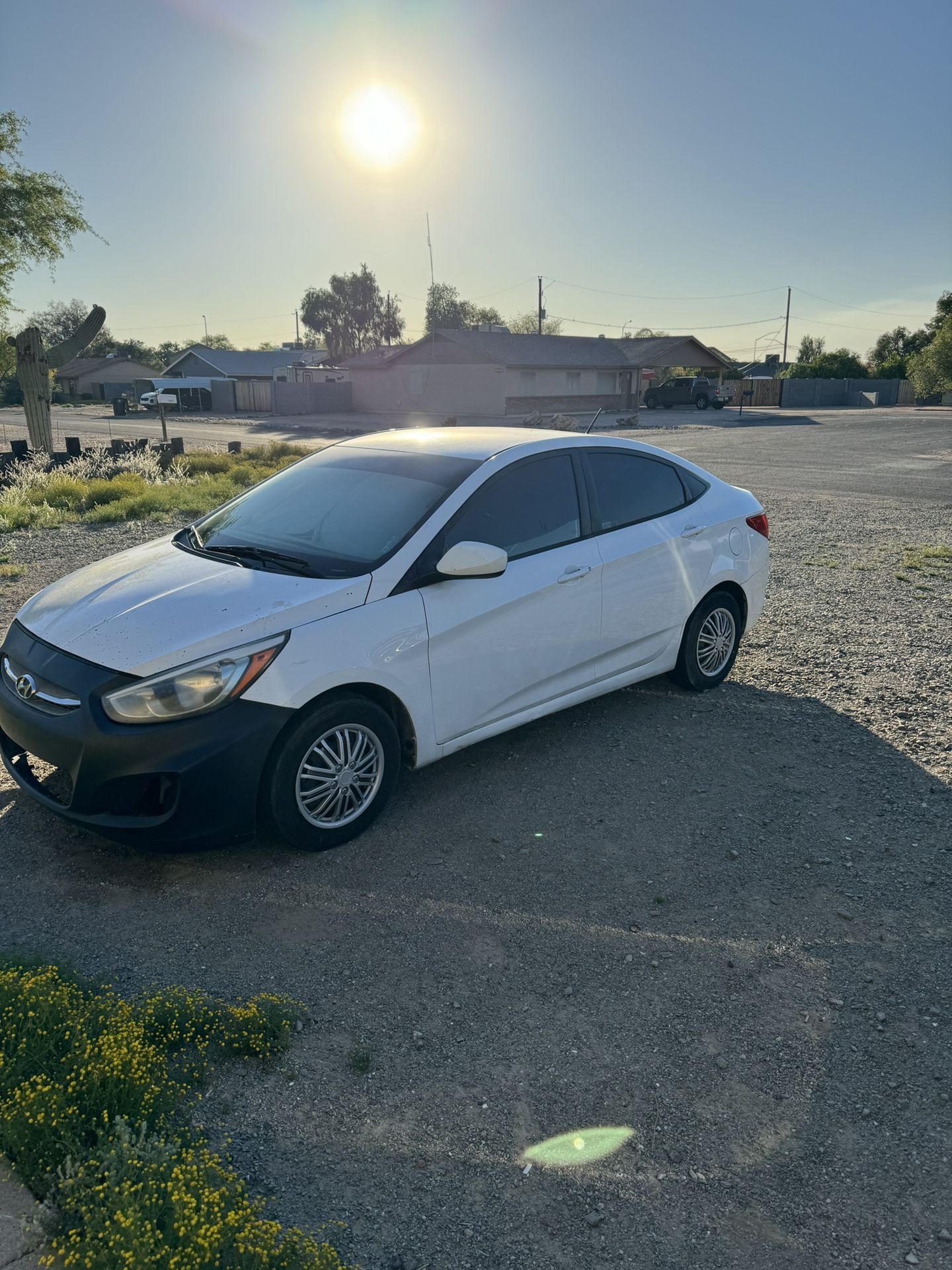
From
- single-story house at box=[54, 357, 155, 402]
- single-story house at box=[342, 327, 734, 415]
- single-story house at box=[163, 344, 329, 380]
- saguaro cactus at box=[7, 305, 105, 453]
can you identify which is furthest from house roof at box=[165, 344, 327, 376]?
saguaro cactus at box=[7, 305, 105, 453]

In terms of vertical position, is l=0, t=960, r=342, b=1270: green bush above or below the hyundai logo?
below

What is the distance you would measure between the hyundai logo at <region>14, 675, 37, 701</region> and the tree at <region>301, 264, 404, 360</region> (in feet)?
345

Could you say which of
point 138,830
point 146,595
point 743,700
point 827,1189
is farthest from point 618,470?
point 827,1189

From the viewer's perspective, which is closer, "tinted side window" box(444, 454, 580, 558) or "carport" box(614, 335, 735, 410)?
"tinted side window" box(444, 454, 580, 558)

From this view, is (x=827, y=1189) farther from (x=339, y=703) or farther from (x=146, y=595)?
(x=146, y=595)

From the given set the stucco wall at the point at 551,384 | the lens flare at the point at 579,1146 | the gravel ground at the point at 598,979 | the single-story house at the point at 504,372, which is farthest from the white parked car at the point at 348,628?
the stucco wall at the point at 551,384

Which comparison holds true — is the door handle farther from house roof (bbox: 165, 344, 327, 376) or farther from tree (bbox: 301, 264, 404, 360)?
tree (bbox: 301, 264, 404, 360)

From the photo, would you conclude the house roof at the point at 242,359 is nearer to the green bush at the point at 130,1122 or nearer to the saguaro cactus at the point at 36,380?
the saguaro cactus at the point at 36,380

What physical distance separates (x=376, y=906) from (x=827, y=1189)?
186cm

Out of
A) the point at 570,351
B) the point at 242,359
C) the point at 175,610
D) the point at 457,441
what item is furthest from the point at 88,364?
the point at 175,610

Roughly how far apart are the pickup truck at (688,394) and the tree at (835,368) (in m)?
17.2

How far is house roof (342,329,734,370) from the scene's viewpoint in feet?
165

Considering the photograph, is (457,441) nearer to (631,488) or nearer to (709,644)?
(631,488)

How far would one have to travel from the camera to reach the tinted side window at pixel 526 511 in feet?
14.8
